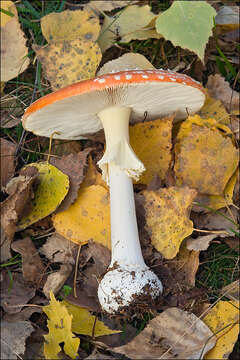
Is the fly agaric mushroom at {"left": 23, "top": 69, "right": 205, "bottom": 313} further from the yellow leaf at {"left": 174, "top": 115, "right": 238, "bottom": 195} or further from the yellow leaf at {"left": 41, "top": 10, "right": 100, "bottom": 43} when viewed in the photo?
the yellow leaf at {"left": 41, "top": 10, "right": 100, "bottom": 43}

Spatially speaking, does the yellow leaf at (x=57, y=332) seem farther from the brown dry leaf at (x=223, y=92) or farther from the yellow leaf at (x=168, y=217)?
the brown dry leaf at (x=223, y=92)

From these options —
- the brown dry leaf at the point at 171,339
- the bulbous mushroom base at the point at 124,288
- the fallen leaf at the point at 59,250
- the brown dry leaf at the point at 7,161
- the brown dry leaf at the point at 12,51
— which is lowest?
the brown dry leaf at the point at 171,339

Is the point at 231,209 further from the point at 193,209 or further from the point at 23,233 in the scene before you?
the point at 23,233

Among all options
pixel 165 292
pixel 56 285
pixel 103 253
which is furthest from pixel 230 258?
pixel 56 285

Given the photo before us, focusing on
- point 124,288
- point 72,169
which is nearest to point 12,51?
point 72,169

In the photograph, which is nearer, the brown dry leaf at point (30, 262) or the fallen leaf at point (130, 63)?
the brown dry leaf at point (30, 262)

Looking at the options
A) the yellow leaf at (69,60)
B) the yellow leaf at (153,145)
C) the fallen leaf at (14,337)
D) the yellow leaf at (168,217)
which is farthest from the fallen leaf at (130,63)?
the fallen leaf at (14,337)
